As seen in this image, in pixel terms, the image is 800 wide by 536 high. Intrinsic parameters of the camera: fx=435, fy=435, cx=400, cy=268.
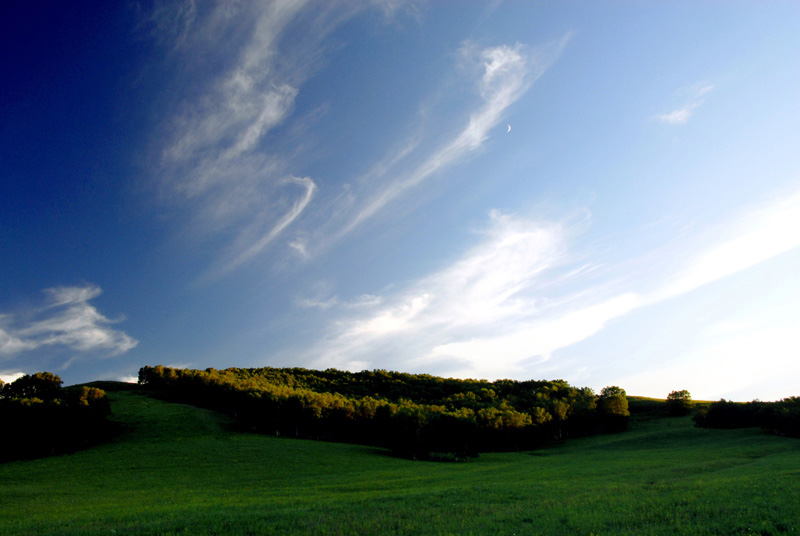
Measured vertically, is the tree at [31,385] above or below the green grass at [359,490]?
above

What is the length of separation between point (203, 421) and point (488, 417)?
67.2m

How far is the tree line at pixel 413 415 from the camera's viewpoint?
9481 centimetres

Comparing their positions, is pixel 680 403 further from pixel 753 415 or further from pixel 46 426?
pixel 46 426

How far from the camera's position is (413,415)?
92.9m

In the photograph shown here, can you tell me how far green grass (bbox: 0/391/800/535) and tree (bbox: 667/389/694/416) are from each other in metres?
39.1

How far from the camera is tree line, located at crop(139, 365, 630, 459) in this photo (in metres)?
94.8

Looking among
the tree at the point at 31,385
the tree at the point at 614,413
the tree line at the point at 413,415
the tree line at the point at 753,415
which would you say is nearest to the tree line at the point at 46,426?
the tree line at the point at 413,415

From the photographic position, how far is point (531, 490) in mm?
30938

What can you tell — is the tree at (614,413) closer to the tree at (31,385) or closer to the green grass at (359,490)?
the green grass at (359,490)

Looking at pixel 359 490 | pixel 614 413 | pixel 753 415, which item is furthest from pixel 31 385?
pixel 753 415

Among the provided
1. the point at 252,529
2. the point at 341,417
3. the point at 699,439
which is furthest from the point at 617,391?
the point at 252,529

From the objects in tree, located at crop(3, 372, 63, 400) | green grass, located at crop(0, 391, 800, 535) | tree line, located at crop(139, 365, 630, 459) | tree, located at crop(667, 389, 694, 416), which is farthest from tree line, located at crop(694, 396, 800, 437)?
tree, located at crop(3, 372, 63, 400)

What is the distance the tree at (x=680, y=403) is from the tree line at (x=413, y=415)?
61.2 ft

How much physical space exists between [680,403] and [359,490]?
130 metres
